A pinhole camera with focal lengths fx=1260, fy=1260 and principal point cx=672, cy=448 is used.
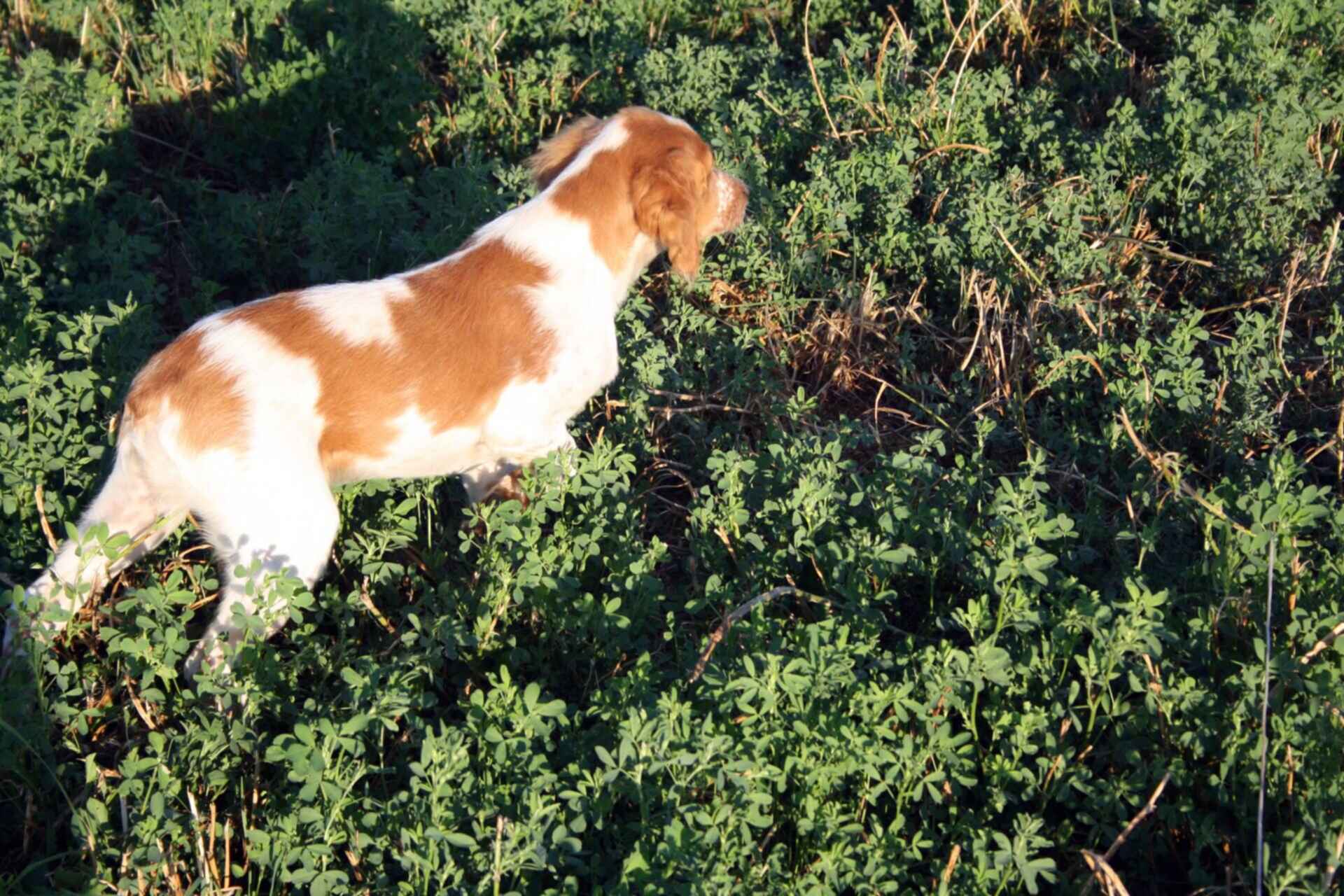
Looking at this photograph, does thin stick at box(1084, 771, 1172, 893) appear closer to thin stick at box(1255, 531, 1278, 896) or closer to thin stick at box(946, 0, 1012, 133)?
thin stick at box(1255, 531, 1278, 896)

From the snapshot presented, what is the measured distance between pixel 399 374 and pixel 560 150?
1093 mm

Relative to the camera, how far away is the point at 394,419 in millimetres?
3539

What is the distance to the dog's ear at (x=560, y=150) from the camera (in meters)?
4.16

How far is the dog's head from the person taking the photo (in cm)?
386

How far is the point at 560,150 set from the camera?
4191 millimetres

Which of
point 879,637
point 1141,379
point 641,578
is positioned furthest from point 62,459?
point 1141,379

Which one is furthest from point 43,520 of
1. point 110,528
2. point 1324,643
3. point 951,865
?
point 1324,643

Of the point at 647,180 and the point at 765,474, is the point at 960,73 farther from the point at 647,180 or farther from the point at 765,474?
the point at 765,474

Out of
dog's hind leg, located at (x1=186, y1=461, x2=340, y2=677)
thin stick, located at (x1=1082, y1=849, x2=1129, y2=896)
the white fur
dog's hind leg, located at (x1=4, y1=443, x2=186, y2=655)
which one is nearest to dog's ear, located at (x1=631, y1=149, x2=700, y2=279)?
the white fur

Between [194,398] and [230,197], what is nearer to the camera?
[194,398]

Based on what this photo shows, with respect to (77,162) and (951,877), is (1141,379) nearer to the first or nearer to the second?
(951,877)

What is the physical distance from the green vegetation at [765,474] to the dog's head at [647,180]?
531mm

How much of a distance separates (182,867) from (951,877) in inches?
66.9

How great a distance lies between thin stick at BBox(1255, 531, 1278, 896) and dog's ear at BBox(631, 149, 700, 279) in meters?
1.83
